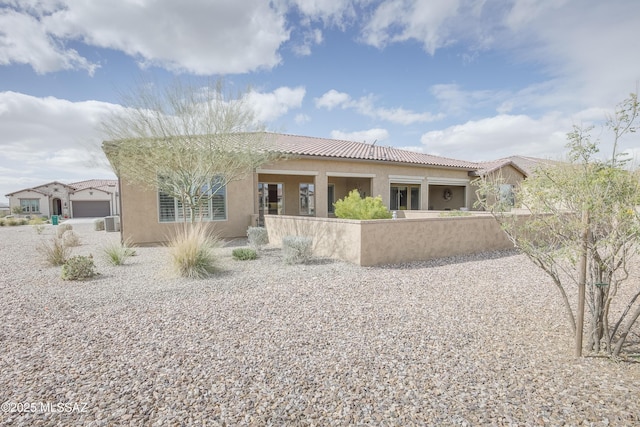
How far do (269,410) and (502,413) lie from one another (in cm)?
205

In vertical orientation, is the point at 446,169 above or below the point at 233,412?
above

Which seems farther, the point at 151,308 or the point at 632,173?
the point at 151,308

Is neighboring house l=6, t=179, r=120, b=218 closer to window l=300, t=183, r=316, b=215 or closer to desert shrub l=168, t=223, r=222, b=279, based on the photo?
window l=300, t=183, r=316, b=215

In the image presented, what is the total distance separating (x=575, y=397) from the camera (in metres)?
2.80

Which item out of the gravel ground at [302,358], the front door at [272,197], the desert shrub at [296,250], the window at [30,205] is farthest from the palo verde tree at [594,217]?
the window at [30,205]

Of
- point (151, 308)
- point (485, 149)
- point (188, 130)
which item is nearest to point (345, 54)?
point (188, 130)

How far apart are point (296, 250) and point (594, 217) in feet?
21.8

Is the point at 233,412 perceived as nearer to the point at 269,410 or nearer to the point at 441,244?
the point at 269,410

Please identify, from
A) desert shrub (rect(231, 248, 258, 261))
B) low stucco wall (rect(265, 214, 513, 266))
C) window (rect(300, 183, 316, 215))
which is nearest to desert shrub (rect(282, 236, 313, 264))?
low stucco wall (rect(265, 214, 513, 266))

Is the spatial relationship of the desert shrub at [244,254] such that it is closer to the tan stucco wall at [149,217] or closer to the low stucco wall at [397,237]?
the low stucco wall at [397,237]

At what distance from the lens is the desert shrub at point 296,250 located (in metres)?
8.66

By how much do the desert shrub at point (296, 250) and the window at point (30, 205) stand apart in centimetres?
5123

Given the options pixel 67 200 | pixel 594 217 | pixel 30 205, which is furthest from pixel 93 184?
pixel 594 217

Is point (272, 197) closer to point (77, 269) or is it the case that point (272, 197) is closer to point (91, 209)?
point (77, 269)
